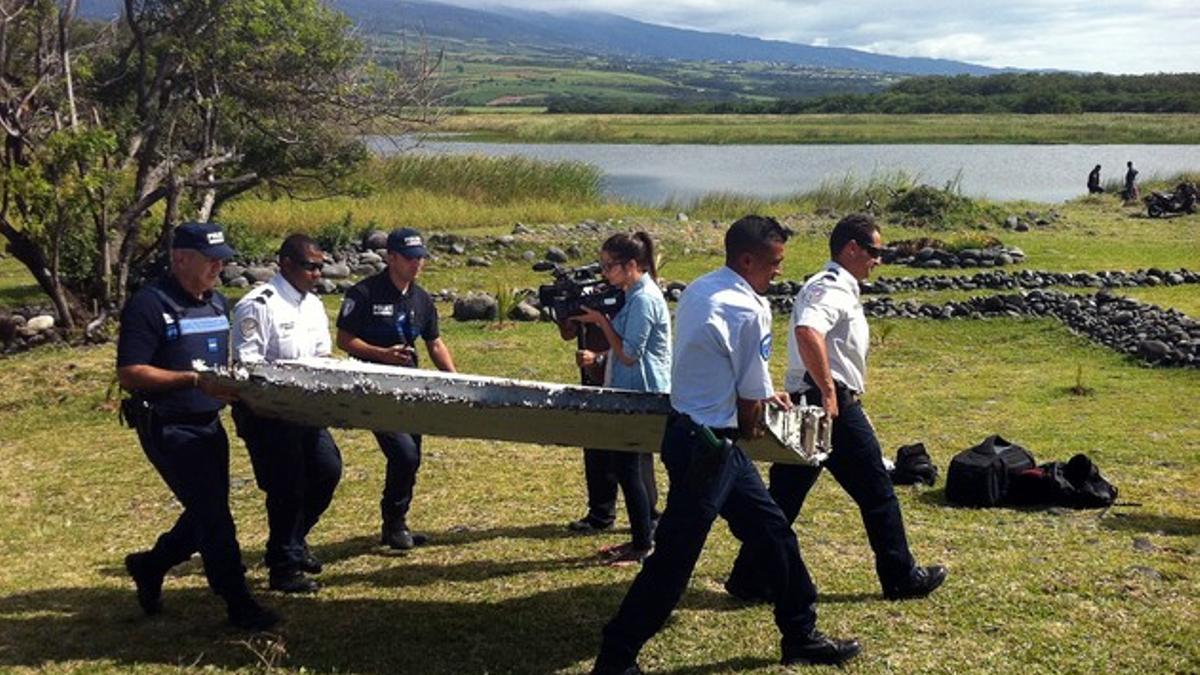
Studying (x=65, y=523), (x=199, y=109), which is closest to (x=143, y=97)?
(x=199, y=109)

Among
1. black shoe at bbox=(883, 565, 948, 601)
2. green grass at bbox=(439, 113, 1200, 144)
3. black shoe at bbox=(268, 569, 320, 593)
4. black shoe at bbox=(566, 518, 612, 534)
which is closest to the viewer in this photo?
black shoe at bbox=(883, 565, 948, 601)

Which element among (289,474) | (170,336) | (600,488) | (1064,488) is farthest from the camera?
(1064,488)

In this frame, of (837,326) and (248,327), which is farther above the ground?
(837,326)

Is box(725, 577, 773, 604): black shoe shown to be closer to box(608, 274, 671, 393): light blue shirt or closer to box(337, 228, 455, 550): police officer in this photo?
box(608, 274, 671, 393): light blue shirt

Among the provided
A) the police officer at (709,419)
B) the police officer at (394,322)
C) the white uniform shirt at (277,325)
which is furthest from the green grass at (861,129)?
the police officer at (709,419)

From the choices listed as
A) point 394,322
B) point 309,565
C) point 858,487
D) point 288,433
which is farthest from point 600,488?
point 288,433

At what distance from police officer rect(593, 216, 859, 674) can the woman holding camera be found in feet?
4.75

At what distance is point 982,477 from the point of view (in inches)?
327

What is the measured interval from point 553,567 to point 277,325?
221 centimetres

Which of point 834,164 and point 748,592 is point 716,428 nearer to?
point 748,592

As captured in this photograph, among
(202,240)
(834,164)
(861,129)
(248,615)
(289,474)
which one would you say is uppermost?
(202,240)

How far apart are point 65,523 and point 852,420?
5.66 metres

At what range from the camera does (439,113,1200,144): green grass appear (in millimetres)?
77625

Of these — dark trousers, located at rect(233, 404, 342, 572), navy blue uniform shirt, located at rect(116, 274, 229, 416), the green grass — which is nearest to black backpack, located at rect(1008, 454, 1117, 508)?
dark trousers, located at rect(233, 404, 342, 572)
